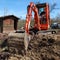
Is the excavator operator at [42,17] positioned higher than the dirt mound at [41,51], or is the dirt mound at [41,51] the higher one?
the excavator operator at [42,17]

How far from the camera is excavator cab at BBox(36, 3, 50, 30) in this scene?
1650cm

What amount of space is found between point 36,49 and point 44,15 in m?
4.05

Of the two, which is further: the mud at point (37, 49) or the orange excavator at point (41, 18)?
the orange excavator at point (41, 18)

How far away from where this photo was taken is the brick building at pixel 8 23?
82.6 feet

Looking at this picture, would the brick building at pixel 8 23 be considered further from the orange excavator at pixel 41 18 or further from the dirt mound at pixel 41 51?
the dirt mound at pixel 41 51

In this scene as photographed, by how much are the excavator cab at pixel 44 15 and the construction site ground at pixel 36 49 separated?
224cm

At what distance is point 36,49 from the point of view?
13.4m

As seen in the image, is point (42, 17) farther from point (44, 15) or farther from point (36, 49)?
point (36, 49)

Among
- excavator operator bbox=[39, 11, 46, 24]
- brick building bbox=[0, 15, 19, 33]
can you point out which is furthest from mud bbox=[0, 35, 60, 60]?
brick building bbox=[0, 15, 19, 33]

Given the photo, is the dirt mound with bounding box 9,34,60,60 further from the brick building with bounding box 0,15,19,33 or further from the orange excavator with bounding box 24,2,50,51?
the brick building with bounding box 0,15,19,33

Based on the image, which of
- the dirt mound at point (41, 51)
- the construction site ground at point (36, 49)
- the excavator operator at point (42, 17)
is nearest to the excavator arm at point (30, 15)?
the excavator operator at point (42, 17)

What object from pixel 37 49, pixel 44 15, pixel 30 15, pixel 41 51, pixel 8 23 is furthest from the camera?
pixel 8 23

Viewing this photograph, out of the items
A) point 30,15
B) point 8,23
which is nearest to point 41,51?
point 30,15

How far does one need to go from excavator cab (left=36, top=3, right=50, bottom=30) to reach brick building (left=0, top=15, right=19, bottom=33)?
899cm
